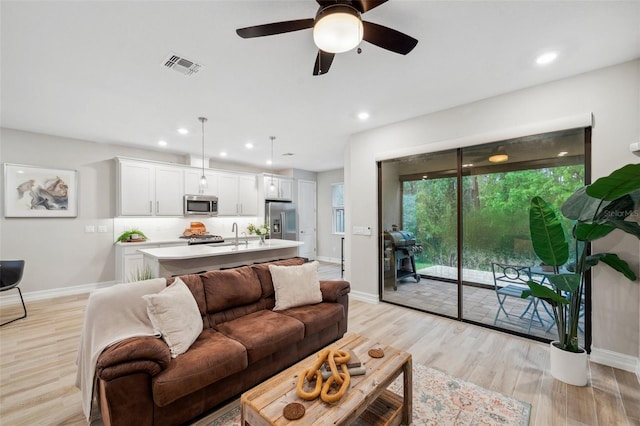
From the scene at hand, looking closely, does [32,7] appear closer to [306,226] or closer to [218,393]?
[218,393]

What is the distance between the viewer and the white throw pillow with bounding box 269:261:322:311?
9.03 ft

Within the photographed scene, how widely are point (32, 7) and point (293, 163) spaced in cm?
545

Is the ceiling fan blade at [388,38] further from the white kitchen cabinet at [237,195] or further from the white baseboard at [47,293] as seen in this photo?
the white baseboard at [47,293]

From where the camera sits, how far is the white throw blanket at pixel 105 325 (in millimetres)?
1718

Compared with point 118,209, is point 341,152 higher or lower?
higher

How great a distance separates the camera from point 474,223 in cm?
347

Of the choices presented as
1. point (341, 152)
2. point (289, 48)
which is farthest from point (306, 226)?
point (289, 48)

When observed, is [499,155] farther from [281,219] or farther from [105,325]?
[281,219]

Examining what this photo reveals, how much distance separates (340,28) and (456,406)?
2.68 metres

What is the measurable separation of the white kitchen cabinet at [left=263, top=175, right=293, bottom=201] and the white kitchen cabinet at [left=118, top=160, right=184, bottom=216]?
205cm

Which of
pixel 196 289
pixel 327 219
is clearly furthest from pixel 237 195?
pixel 196 289

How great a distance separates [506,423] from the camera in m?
1.82

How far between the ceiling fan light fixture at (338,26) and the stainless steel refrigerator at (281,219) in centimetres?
553

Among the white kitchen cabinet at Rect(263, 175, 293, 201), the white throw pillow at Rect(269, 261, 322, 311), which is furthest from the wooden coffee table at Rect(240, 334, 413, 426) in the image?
the white kitchen cabinet at Rect(263, 175, 293, 201)
